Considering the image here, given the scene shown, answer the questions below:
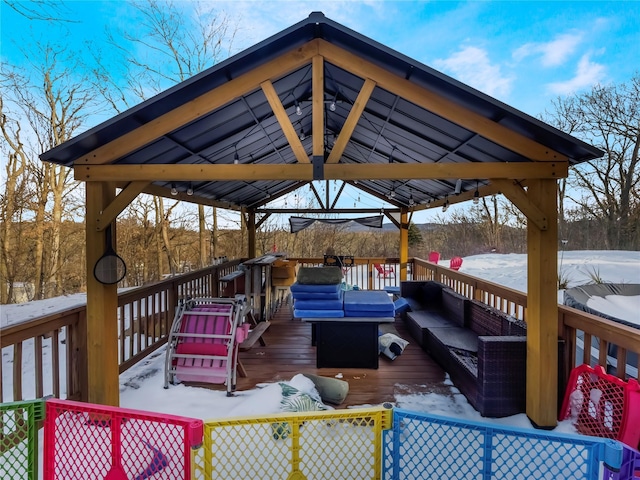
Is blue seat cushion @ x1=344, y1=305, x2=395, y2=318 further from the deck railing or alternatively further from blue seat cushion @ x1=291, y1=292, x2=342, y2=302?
the deck railing

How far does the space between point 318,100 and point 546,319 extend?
9.13ft

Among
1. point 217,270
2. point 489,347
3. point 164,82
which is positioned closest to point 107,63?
point 164,82

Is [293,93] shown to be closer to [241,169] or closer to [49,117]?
[241,169]

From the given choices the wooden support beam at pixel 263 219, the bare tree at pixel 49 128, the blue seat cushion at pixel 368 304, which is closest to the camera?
the blue seat cushion at pixel 368 304

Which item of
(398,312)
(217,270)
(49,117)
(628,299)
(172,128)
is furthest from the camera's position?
(49,117)

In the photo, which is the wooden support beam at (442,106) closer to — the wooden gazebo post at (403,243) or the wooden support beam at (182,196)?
the wooden support beam at (182,196)

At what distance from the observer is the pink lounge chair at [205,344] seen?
3887 mm

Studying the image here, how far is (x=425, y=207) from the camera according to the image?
8.12 meters

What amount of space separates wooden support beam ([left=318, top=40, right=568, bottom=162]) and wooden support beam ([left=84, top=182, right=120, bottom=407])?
7.89ft

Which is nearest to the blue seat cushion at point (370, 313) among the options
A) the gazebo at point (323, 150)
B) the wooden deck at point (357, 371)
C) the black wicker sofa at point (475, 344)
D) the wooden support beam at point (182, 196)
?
the wooden deck at point (357, 371)

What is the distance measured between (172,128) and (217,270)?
4818mm

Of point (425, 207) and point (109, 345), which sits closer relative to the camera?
point (109, 345)

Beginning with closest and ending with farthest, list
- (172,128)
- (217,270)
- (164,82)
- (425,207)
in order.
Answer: (172,128)
(217,270)
(425,207)
(164,82)

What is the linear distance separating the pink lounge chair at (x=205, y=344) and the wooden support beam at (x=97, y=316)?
725mm
